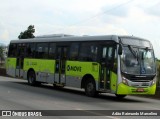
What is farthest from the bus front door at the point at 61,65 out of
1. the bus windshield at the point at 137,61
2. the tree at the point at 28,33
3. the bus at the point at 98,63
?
the tree at the point at 28,33

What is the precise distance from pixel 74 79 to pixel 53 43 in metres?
3.35

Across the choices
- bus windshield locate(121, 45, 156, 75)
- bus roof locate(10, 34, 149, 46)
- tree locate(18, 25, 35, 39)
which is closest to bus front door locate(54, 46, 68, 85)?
bus roof locate(10, 34, 149, 46)

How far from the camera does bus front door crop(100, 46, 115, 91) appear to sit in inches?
769

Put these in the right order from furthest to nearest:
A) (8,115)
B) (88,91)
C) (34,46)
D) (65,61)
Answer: (34,46) < (65,61) < (88,91) < (8,115)

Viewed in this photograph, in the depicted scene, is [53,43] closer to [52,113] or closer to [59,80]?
[59,80]

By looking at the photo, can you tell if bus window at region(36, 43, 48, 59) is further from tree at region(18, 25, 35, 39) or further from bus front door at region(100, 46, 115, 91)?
tree at region(18, 25, 35, 39)

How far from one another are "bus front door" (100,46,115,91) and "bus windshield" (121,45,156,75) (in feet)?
2.03

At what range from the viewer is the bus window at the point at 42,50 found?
25.6 metres

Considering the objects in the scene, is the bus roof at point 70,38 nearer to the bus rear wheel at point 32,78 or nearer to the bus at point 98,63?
the bus at point 98,63

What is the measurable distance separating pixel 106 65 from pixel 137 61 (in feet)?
4.84

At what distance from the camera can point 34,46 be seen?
27.0 meters

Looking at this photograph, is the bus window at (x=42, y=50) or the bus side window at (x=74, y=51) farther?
the bus window at (x=42, y=50)

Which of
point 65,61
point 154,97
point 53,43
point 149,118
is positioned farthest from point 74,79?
point 149,118

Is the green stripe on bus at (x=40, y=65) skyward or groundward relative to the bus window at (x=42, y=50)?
groundward
